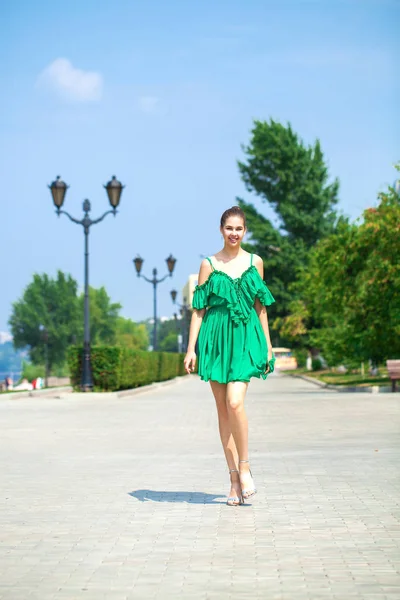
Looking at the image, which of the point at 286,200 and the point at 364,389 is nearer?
the point at 364,389

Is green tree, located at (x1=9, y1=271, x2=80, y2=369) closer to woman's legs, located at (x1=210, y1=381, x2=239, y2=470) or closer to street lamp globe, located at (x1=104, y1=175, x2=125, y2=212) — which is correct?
street lamp globe, located at (x1=104, y1=175, x2=125, y2=212)

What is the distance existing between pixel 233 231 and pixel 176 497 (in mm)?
2118

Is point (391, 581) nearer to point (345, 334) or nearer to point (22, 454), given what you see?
point (22, 454)

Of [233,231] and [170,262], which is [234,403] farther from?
[170,262]

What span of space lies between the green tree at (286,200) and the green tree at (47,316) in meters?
60.6

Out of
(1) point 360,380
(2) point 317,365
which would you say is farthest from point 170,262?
(2) point 317,365

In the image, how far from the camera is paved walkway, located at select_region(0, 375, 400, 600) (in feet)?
18.3

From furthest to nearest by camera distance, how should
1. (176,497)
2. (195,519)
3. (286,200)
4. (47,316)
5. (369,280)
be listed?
(47,316)
(286,200)
(369,280)
(176,497)
(195,519)

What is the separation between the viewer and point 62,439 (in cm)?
1525

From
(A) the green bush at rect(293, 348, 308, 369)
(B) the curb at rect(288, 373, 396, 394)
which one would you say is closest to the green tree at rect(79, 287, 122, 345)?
(A) the green bush at rect(293, 348, 308, 369)

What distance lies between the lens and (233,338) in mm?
8328

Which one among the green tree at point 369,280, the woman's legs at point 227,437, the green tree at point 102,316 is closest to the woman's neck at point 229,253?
the woman's legs at point 227,437

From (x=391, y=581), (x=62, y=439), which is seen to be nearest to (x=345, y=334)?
(x=62, y=439)

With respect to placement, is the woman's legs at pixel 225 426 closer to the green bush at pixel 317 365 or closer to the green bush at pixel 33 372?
the green bush at pixel 317 365
